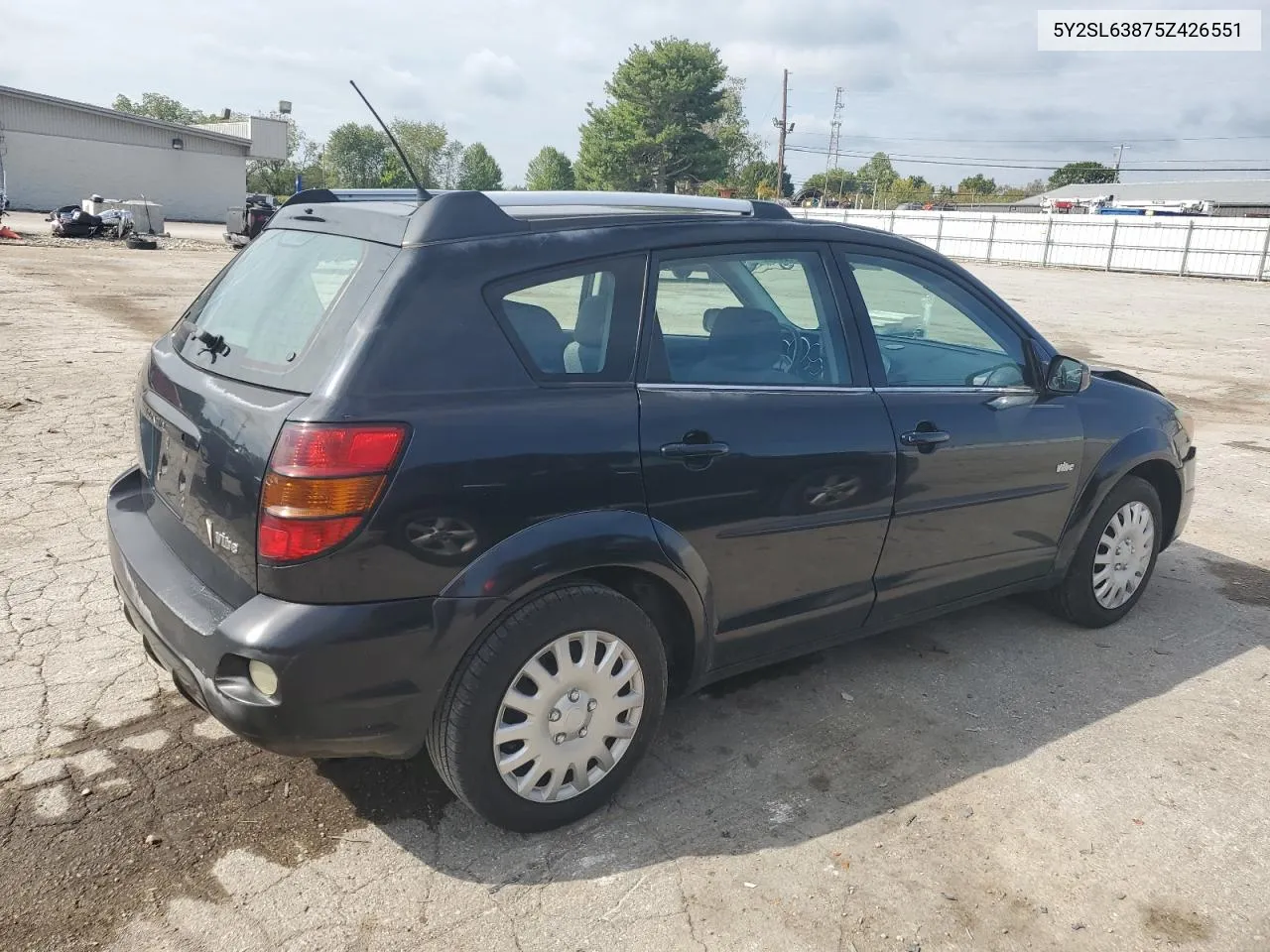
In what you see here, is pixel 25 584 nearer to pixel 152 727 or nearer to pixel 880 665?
pixel 152 727

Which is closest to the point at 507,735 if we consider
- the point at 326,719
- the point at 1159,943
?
the point at 326,719

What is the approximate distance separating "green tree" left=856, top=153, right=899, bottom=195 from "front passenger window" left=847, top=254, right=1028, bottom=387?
10771cm

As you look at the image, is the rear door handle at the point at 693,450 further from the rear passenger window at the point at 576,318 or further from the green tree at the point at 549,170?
the green tree at the point at 549,170

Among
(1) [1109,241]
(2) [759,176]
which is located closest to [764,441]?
(1) [1109,241]

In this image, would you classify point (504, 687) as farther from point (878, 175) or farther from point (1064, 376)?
point (878, 175)

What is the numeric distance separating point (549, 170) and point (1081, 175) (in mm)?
59778

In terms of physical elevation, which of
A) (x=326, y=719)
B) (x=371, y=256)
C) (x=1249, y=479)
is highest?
(x=371, y=256)

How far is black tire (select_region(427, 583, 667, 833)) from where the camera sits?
2.54m

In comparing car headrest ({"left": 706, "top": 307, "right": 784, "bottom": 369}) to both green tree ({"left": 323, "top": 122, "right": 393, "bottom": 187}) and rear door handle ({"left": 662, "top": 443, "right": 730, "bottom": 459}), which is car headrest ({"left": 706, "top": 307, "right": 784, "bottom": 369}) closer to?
rear door handle ({"left": 662, "top": 443, "right": 730, "bottom": 459})

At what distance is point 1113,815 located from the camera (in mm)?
2986

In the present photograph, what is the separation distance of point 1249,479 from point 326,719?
23.2ft

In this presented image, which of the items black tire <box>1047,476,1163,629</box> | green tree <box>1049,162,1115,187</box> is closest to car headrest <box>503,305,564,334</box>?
black tire <box>1047,476,1163,629</box>

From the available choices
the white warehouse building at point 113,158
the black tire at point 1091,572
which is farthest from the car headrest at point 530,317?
the white warehouse building at point 113,158

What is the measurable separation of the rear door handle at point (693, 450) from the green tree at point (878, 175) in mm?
109047
